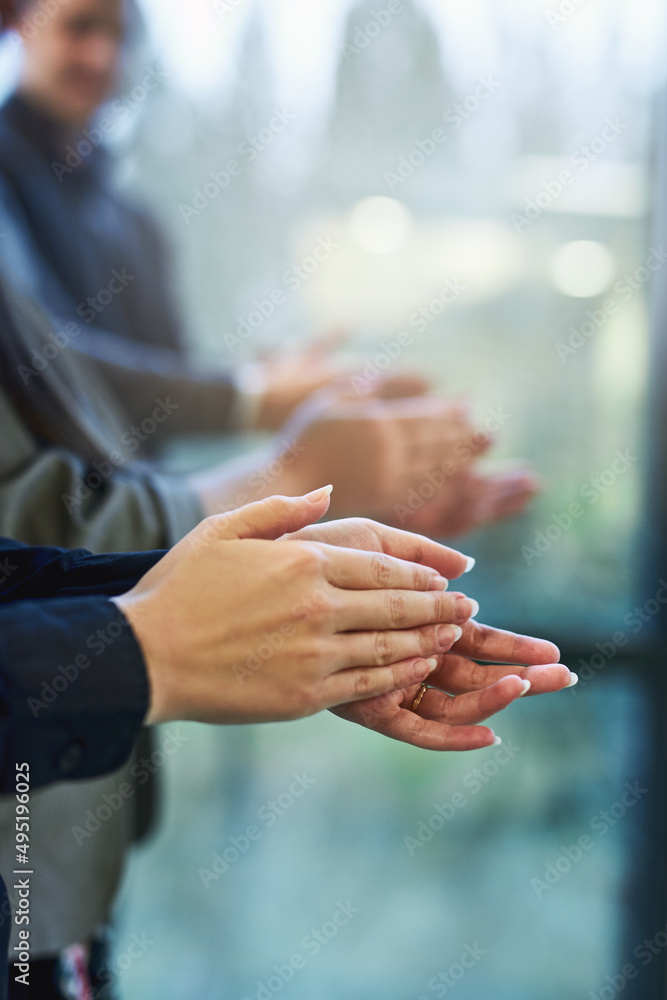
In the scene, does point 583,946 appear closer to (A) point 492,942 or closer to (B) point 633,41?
(A) point 492,942

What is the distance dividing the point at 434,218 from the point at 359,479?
52cm

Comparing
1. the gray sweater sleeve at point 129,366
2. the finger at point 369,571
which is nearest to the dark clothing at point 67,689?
the finger at point 369,571

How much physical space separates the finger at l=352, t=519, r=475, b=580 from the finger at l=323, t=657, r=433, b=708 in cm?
6

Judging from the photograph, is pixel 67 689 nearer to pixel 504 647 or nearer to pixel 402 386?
pixel 504 647

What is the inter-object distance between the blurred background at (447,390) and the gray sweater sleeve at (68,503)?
21.1 inches

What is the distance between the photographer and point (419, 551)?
418mm

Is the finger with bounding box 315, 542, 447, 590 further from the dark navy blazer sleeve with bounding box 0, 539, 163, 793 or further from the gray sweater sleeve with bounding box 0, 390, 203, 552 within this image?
the gray sweater sleeve with bounding box 0, 390, 203, 552

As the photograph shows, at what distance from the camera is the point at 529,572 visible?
1129mm

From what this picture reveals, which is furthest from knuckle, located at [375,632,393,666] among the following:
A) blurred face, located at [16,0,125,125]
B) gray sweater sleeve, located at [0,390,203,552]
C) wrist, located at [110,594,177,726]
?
blurred face, located at [16,0,125,125]

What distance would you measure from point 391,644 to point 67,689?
0.16 m

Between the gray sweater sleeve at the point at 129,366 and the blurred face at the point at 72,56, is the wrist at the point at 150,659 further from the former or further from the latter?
the blurred face at the point at 72,56

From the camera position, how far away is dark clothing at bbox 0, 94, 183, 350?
90cm

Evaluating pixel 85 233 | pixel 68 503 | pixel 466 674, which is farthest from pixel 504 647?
pixel 85 233

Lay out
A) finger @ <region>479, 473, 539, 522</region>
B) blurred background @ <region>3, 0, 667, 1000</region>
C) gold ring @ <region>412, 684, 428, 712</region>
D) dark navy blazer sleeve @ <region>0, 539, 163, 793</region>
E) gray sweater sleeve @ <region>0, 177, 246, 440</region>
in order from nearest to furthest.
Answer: dark navy blazer sleeve @ <region>0, 539, 163, 793</region>, gold ring @ <region>412, 684, 428, 712</region>, gray sweater sleeve @ <region>0, 177, 246, 440</region>, finger @ <region>479, 473, 539, 522</region>, blurred background @ <region>3, 0, 667, 1000</region>
